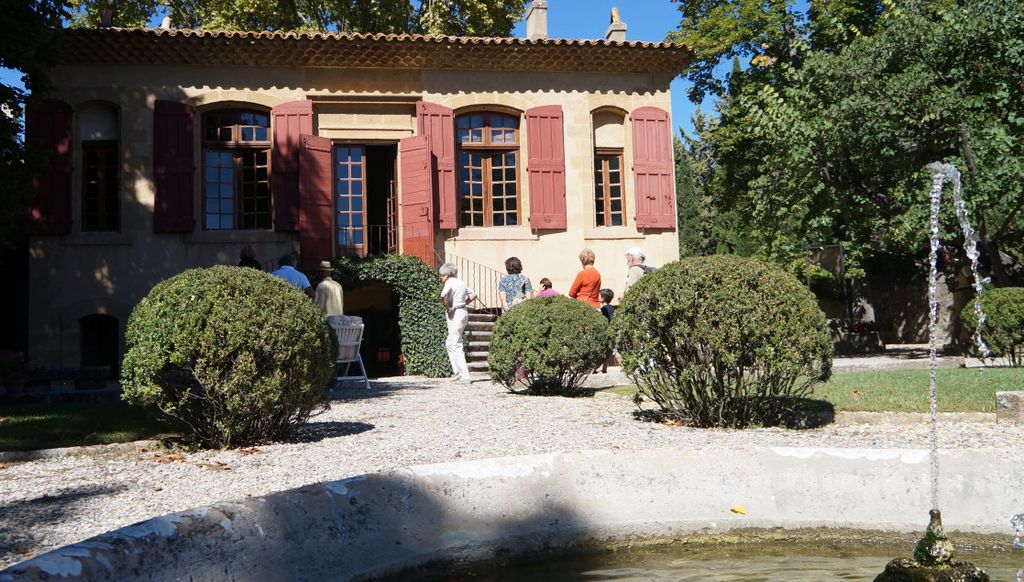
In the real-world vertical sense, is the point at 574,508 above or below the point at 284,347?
below

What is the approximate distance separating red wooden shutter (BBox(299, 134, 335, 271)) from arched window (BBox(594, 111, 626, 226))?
5.09 meters

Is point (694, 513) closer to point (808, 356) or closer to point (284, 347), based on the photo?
point (808, 356)

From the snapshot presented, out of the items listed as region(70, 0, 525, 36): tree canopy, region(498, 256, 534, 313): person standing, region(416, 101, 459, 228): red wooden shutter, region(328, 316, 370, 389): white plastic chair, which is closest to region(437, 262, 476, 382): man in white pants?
region(498, 256, 534, 313): person standing

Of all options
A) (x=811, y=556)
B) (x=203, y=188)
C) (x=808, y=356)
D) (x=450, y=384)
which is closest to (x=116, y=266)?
(x=203, y=188)

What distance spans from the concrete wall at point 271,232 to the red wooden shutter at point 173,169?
0.19 meters

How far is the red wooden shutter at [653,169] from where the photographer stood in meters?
15.7

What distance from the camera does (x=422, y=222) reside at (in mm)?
14734

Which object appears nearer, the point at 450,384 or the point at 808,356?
the point at 808,356

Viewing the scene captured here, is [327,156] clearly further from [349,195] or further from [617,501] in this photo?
[617,501]

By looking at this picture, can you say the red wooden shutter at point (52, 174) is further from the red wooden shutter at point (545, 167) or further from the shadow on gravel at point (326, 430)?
the shadow on gravel at point (326, 430)

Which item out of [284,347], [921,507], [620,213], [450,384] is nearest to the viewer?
[921,507]

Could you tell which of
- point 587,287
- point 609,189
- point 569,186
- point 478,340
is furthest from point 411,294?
point 609,189

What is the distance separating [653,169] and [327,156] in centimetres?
611

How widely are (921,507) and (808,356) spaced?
2129 millimetres
